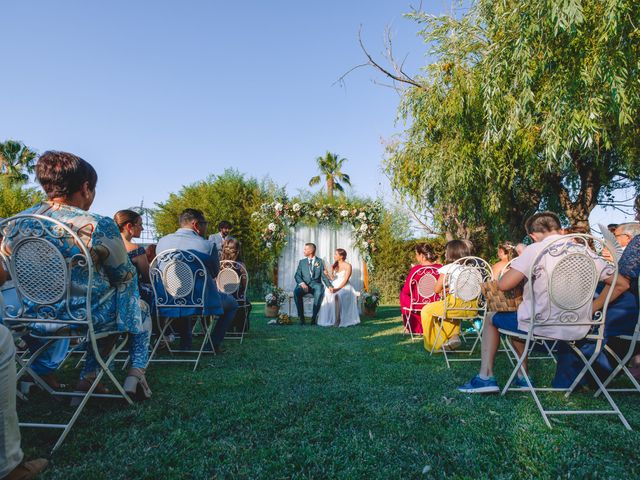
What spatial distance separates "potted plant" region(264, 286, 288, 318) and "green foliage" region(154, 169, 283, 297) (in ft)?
18.5

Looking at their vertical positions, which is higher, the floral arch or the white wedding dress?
the floral arch

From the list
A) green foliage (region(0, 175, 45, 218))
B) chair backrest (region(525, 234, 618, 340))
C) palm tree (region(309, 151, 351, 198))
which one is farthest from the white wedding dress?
palm tree (region(309, 151, 351, 198))

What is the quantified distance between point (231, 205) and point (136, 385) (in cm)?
1405

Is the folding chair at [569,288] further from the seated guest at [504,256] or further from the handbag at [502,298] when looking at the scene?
the seated guest at [504,256]

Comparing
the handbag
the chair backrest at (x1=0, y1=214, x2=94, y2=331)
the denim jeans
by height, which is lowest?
the denim jeans

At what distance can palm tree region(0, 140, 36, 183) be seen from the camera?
85.7 feet

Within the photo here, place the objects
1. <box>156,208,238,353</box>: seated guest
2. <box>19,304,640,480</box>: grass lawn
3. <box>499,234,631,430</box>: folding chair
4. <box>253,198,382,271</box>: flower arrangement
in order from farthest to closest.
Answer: <box>253,198,382,271</box>: flower arrangement → <box>156,208,238,353</box>: seated guest → <box>499,234,631,430</box>: folding chair → <box>19,304,640,480</box>: grass lawn

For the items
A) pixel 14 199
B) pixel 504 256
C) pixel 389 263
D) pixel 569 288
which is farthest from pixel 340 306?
pixel 14 199

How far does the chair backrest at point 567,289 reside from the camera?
103 inches

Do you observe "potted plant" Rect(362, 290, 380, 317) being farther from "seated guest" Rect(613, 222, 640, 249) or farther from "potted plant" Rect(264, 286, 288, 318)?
"seated guest" Rect(613, 222, 640, 249)

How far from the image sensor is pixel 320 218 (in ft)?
40.1

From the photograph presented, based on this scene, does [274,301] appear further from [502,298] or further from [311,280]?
[502,298]

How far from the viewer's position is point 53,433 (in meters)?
2.27

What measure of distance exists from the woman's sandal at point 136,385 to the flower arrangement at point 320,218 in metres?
9.00
